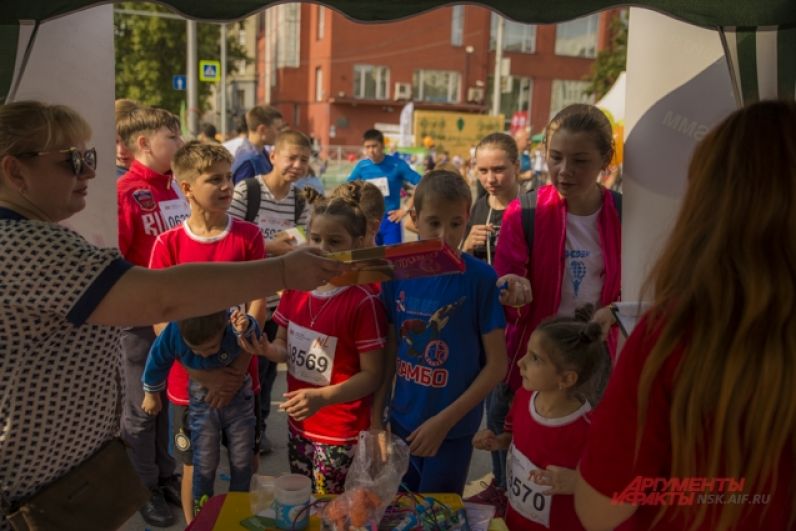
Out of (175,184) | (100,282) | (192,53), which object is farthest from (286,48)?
(100,282)

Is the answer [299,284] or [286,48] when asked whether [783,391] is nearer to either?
[299,284]

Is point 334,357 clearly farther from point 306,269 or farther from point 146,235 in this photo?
point 146,235

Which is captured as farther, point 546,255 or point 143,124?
point 143,124

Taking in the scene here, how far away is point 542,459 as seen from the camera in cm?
218

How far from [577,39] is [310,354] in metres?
41.3

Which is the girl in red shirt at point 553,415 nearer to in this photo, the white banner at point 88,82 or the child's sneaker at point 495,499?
the child's sneaker at point 495,499

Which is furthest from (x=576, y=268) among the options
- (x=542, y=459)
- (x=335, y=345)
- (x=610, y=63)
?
(x=610, y=63)

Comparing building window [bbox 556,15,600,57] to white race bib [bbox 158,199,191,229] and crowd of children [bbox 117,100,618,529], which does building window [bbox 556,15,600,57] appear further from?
crowd of children [bbox 117,100,618,529]

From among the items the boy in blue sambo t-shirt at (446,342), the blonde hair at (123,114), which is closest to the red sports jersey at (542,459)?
the boy in blue sambo t-shirt at (446,342)

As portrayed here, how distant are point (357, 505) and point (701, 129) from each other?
196 cm

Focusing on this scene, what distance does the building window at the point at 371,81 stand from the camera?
36.6m

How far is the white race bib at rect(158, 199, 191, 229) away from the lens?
3.54 m

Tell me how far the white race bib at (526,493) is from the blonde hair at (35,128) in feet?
5.43

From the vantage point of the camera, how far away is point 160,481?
362 centimetres
